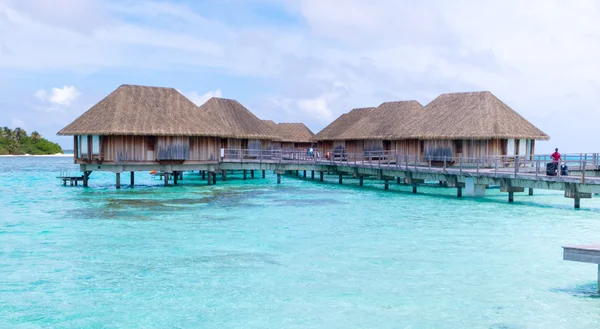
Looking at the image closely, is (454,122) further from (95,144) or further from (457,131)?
(95,144)

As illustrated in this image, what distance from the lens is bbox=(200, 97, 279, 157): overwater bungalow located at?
4547cm

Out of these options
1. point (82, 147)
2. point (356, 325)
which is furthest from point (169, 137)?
point (356, 325)

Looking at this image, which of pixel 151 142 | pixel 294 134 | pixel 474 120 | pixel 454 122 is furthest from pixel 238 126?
pixel 294 134

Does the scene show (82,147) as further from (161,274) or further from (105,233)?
(161,274)

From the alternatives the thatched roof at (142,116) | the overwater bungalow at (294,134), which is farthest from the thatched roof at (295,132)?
the thatched roof at (142,116)

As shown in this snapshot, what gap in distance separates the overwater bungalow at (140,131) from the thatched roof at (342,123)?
624 inches

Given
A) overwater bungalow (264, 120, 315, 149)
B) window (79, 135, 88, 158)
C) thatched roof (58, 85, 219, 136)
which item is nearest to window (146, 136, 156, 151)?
thatched roof (58, 85, 219, 136)

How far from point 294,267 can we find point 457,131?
24013 mm

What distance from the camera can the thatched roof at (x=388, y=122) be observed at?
41.9 metres

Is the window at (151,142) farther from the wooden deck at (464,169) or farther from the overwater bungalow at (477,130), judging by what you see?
the overwater bungalow at (477,130)

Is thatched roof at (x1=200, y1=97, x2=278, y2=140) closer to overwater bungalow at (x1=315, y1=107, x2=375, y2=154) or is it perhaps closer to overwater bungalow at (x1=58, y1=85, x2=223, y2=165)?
overwater bungalow at (x1=315, y1=107, x2=375, y2=154)

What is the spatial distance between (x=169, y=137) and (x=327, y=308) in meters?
26.8

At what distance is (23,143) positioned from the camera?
127875 millimetres

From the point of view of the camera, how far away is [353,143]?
4866 centimetres
